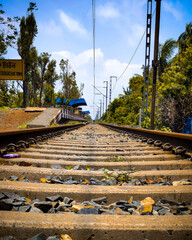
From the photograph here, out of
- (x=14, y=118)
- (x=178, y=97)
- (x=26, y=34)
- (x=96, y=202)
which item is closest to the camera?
(x=96, y=202)

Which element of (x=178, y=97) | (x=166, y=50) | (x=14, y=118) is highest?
(x=166, y=50)

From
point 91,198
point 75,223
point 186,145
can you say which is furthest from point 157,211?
point 186,145

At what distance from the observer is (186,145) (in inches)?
96.3

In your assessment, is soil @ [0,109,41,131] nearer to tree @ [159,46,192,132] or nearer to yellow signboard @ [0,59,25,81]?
yellow signboard @ [0,59,25,81]

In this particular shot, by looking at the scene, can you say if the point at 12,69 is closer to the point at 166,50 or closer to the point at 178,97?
the point at 178,97

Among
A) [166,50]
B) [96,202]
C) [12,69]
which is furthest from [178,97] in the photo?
[166,50]

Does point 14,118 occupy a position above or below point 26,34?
below

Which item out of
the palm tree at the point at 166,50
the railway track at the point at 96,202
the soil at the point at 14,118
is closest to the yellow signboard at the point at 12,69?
the railway track at the point at 96,202

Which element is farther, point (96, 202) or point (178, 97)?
point (178, 97)

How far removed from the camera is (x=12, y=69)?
539cm

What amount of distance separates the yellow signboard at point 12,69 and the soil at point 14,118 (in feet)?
22.6

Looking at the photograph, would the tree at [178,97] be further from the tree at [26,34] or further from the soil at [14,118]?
the tree at [26,34]

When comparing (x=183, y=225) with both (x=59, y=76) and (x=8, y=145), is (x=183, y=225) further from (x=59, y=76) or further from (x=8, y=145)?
(x=59, y=76)

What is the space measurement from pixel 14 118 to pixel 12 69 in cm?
920
